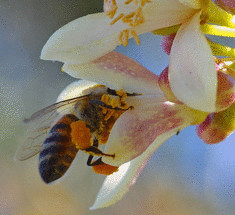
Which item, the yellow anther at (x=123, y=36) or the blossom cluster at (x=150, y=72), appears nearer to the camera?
the blossom cluster at (x=150, y=72)

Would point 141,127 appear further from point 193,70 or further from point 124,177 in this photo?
point 193,70

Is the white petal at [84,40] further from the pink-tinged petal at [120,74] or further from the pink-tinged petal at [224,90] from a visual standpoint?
the pink-tinged petal at [224,90]

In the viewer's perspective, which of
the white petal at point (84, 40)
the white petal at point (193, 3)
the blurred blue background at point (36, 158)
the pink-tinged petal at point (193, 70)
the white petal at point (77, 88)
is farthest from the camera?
the blurred blue background at point (36, 158)

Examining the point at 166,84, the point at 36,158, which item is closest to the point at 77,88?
the point at 166,84

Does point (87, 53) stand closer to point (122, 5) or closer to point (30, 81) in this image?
point (122, 5)

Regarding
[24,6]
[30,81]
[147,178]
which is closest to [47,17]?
[24,6]

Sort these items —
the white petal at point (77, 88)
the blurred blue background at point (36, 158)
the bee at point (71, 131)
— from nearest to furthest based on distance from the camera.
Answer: the bee at point (71, 131) → the white petal at point (77, 88) → the blurred blue background at point (36, 158)

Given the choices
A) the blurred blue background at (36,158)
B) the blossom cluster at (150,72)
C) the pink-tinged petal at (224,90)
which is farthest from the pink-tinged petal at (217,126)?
the blurred blue background at (36,158)

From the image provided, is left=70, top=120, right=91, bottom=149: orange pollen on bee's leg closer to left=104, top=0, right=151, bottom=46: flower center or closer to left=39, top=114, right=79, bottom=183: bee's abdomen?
left=39, top=114, right=79, bottom=183: bee's abdomen
